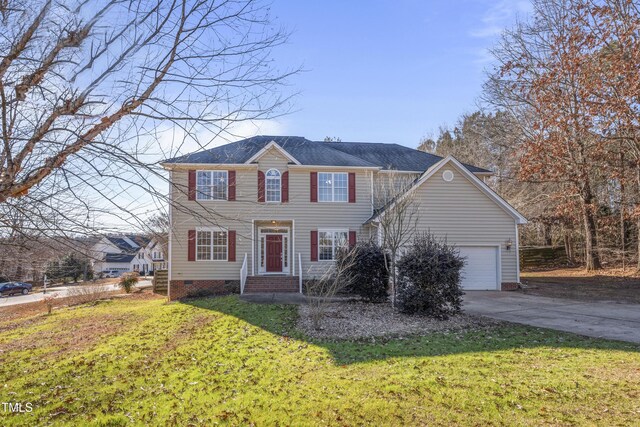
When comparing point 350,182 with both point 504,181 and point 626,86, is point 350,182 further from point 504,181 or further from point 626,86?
point 504,181

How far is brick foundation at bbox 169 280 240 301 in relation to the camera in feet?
56.9

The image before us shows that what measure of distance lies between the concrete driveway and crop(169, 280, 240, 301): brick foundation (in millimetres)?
9168

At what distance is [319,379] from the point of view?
5.89 m

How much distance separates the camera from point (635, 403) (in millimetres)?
4703

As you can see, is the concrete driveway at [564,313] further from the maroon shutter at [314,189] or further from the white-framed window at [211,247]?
the white-framed window at [211,247]

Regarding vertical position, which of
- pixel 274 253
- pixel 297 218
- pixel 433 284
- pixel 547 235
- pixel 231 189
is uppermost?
pixel 231 189

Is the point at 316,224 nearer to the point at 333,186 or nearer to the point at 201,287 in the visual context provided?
the point at 333,186

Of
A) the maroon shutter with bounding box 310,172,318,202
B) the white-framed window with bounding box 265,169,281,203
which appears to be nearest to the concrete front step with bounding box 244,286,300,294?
the white-framed window with bounding box 265,169,281,203

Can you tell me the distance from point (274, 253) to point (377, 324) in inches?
370

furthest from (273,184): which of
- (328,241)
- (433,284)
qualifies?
(433,284)

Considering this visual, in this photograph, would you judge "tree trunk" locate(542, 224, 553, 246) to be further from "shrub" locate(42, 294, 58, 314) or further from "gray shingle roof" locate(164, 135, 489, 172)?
"shrub" locate(42, 294, 58, 314)

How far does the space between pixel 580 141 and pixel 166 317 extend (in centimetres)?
2093

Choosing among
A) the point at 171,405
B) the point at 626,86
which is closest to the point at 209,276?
the point at 171,405

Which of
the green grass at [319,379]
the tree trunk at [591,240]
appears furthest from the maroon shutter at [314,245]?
the tree trunk at [591,240]
